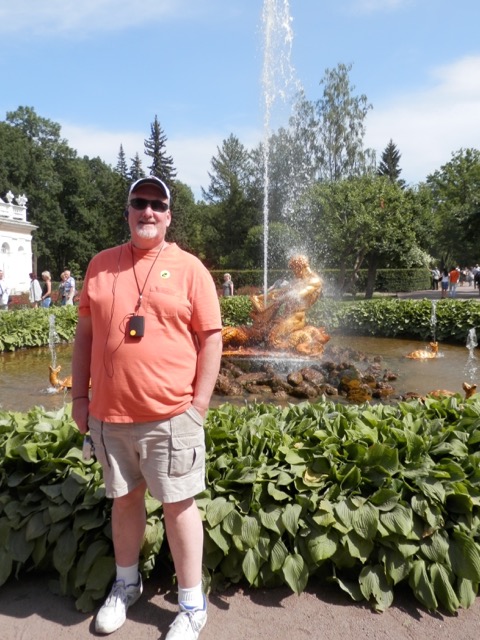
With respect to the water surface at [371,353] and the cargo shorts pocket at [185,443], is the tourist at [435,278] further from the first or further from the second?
the cargo shorts pocket at [185,443]

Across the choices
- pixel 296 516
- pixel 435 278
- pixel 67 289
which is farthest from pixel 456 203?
pixel 296 516

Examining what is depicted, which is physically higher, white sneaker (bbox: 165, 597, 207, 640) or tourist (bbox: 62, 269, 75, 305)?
tourist (bbox: 62, 269, 75, 305)

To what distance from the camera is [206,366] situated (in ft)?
8.70

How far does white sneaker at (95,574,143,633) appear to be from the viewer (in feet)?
8.83

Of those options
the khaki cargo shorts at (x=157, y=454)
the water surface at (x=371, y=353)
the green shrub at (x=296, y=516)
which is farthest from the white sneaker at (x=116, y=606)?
the water surface at (x=371, y=353)

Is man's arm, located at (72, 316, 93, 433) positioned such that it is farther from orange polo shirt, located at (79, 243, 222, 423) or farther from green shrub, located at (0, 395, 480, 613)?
green shrub, located at (0, 395, 480, 613)

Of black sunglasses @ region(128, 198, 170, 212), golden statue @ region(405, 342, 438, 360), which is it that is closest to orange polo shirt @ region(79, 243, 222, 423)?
black sunglasses @ region(128, 198, 170, 212)

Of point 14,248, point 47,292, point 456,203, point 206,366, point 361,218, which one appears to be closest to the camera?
point 206,366

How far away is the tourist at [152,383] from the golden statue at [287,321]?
703 cm

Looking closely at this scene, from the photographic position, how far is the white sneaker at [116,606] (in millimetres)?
2691

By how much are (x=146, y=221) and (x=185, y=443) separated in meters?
1.06

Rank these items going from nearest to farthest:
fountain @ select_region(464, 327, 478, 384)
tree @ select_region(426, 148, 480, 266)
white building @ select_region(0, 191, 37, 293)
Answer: fountain @ select_region(464, 327, 478, 384) → tree @ select_region(426, 148, 480, 266) → white building @ select_region(0, 191, 37, 293)

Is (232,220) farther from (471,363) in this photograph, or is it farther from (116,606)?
(116,606)

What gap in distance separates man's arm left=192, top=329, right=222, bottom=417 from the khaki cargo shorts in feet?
0.24
